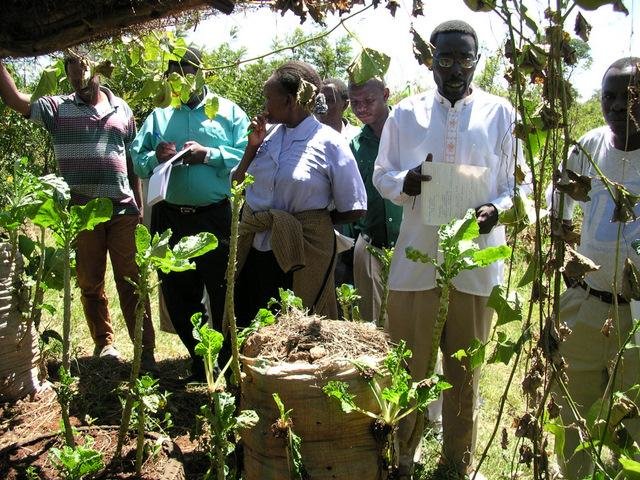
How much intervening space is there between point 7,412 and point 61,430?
39 cm

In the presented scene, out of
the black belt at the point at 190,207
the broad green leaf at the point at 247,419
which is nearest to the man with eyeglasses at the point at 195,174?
the black belt at the point at 190,207

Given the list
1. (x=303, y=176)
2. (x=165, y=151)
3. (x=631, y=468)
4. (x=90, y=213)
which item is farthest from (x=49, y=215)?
(x=631, y=468)

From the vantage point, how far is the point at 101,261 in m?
4.32

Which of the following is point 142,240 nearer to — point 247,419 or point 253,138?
point 247,419

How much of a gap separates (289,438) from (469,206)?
1.42 m

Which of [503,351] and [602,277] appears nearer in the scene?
[503,351]

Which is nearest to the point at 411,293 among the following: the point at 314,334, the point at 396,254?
the point at 396,254

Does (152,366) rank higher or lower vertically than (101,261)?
lower

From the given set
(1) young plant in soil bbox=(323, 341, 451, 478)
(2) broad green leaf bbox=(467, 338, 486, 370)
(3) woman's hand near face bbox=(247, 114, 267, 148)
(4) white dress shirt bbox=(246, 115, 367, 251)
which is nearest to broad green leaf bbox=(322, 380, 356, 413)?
(1) young plant in soil bbox=(323, 341, 451, 478)

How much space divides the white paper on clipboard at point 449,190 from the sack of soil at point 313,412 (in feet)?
3.04

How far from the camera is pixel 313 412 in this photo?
222 centimetres

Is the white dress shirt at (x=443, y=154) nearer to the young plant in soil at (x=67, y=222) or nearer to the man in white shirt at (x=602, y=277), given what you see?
the man in white shirt at (x=602, y=277)

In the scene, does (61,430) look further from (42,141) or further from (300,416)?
(42,141)

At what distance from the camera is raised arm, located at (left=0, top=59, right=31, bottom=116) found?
3274mm
